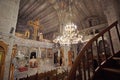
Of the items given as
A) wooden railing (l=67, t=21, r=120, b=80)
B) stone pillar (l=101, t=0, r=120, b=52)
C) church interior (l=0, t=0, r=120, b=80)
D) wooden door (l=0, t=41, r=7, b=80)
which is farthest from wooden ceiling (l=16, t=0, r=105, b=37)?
wooden railing (l=67, t=21, r=120, b=80)

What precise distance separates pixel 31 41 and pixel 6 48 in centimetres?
403

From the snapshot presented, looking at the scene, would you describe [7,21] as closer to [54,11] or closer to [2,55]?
[2,55]

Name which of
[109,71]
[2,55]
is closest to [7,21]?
[2,55]

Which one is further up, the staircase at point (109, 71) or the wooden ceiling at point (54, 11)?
the wooden ceiling at point (54, 11)

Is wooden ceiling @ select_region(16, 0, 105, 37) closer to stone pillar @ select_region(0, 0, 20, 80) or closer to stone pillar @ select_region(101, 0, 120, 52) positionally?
stone pillar @ select_region(0, 0, 20, 80)

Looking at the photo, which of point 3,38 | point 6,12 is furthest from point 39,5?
point 3,38

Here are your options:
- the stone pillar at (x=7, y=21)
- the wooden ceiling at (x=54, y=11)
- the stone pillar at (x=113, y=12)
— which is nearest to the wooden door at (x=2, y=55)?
the stone pillar at (x=7, y=21)

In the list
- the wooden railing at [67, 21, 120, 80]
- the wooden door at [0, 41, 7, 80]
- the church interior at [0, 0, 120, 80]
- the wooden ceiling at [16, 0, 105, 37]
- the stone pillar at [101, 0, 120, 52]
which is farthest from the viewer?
the wooden ceiling at [16, 0, 105, 37]

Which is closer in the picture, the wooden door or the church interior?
the church interior

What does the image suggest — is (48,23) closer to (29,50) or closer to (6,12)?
(29,50)

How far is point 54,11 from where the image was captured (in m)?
10.6

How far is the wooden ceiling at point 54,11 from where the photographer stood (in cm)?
886

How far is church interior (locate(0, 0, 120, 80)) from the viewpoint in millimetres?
2308

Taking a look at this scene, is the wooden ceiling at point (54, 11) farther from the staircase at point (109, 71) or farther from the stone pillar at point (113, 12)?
the staircase at point (109, 71)
